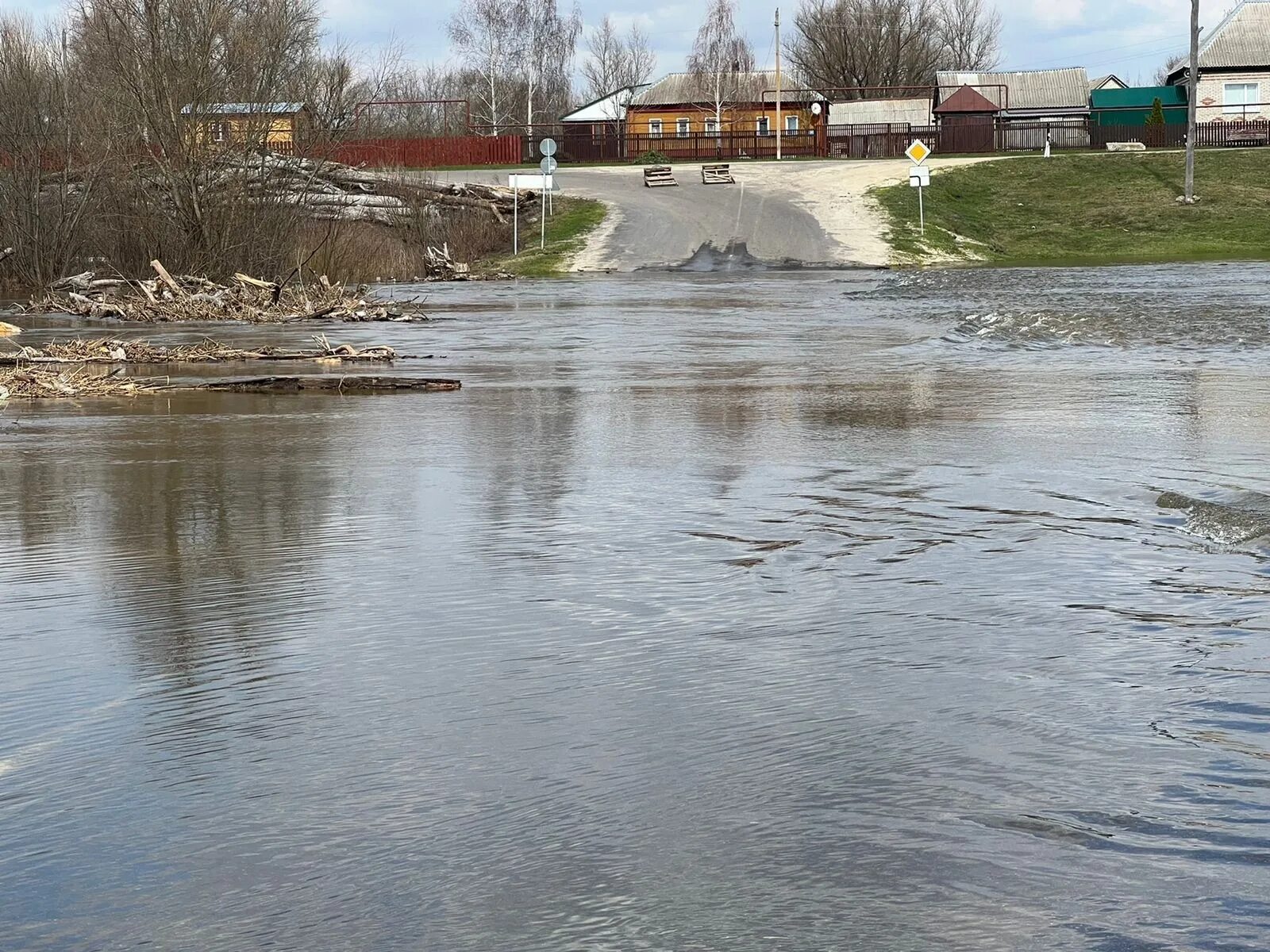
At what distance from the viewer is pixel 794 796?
4.32 m

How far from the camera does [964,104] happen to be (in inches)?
3711

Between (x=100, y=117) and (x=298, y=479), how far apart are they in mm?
27558

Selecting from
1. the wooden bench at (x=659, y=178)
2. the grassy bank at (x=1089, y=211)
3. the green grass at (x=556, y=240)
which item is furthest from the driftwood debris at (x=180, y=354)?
the wooden bench at (x=659, y=178)

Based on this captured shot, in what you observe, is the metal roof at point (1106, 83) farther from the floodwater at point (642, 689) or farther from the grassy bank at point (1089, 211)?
the floodwater at point (642, 689)

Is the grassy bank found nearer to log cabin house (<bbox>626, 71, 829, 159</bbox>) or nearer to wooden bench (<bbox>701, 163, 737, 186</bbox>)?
wooden bench (<bbox>701, 163, 737, 186</bbox>)

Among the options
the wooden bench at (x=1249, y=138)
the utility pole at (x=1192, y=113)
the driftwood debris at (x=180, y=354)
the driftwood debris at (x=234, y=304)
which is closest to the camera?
the driftwood debris at (x=180, y=354)

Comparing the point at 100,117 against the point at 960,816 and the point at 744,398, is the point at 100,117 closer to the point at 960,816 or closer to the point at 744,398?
the point at 744,398

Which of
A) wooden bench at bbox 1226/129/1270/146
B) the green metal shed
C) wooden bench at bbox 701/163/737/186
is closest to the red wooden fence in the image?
wooden bench at bbox 701/163/737/186

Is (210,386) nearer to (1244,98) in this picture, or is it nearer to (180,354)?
(180,354)

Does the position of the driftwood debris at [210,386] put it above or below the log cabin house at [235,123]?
below

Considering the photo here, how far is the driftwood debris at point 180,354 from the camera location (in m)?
18.2

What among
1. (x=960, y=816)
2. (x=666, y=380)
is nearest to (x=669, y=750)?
(x=960, y=816)

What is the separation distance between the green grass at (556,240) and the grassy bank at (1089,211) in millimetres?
9550

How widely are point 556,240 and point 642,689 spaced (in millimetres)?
45124
